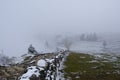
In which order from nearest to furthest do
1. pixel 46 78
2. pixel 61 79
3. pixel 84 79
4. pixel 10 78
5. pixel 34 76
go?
1. pixel 34 76
2. pixel 46 78
3. pixel 10 78
4. pixel 61 79
5. pixel 84 79

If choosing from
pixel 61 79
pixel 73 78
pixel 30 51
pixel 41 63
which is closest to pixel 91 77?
pixel 73 78

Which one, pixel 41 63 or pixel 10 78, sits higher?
pixel 41 63

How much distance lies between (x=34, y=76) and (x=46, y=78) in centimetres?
677

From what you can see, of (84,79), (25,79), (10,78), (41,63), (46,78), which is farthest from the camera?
(84,79)

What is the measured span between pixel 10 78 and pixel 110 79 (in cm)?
2060

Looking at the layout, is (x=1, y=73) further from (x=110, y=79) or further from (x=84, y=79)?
(x=110, y=79)

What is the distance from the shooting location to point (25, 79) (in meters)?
20.1

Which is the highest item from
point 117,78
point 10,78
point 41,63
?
point 41,63

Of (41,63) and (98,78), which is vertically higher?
(41,63)

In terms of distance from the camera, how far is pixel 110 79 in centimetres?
4319

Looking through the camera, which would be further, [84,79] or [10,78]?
[84,79]

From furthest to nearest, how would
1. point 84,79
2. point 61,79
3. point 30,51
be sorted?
point 30,51
point 84,79
point 61,79

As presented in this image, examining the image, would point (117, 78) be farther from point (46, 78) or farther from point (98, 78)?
point (46, 78)

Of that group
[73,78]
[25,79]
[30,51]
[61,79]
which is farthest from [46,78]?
[30,51]
